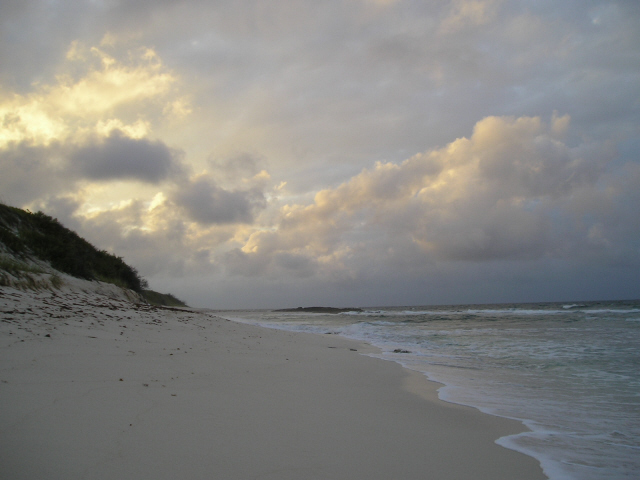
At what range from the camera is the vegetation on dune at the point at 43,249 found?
1264cm

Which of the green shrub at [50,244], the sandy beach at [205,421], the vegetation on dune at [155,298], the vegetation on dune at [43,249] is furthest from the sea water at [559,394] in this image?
the vegetation on dune at [155,298]

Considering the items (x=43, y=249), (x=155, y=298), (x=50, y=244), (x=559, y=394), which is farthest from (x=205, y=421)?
(x=155, y=298)

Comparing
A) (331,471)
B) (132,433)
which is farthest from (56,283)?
(331,471)

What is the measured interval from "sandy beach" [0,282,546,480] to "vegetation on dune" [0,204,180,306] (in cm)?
704

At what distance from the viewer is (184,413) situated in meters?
3.07

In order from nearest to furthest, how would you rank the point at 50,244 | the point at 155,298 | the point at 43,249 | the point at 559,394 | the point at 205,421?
the point at 205,421 < the point at 559,394 < the point at 43,249 < the point at 50,244 < the point at 155,298

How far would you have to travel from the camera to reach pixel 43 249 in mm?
15281

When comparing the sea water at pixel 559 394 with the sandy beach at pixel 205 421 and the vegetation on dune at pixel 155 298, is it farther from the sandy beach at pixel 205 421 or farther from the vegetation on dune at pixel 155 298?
the vegetation on dune at pixel 155 298

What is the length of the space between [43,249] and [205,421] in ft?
54.4

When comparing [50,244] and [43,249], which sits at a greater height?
[50,244]

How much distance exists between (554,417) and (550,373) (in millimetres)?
3522

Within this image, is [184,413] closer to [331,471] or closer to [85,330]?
[331,471]

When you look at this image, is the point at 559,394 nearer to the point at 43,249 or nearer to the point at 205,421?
the point at 205,421

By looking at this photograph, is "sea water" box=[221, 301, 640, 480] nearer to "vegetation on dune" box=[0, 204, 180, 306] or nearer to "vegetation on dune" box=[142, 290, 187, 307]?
"vegetation on dune" box=[0, 204, 180, 306]
